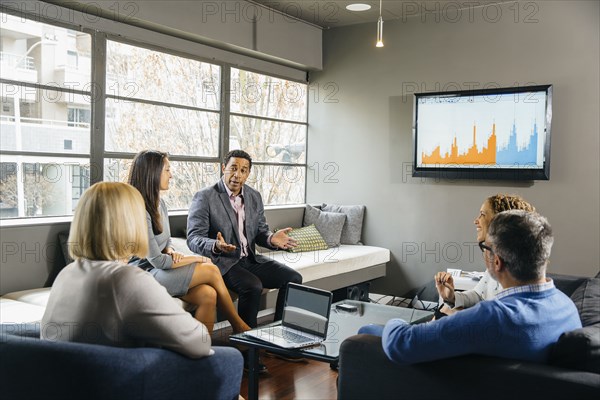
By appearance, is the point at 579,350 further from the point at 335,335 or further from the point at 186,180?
the point at 186,180

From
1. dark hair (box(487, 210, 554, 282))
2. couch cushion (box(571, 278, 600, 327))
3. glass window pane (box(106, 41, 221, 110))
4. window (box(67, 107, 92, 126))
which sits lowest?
couch cushion (box(571, 278, 600, 327))

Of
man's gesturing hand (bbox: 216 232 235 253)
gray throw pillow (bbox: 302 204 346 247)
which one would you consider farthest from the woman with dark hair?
gray throw pillow (bbox: 302 204 346 247)

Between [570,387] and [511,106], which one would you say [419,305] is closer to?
[511,106]

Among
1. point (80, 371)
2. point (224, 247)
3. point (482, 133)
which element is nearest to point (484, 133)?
point (482, 133)

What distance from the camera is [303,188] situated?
20.0 feet

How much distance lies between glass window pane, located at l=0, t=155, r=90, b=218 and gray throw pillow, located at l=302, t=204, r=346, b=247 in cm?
230

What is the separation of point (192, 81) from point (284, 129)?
4.31 ft

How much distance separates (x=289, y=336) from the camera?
8.87 feet

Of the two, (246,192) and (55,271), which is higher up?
(246,192)

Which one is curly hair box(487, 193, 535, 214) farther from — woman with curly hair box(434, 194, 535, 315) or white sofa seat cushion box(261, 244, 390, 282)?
white sofa seat cushion box(261, 244, 390, 282)

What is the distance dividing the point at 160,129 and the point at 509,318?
11.2 ft

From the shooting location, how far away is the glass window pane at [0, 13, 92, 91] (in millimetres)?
3529

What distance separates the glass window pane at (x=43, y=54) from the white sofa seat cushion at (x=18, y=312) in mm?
1340

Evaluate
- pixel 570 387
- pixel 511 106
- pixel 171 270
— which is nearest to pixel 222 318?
pixel 171 270
